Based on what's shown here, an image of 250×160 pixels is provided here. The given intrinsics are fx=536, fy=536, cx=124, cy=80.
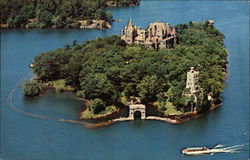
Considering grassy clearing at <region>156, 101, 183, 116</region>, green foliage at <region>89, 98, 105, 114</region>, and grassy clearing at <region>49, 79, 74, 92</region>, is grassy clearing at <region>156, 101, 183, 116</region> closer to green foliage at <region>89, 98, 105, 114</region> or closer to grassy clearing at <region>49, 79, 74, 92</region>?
green foliage at <region>89, 98, 105, 114</region>

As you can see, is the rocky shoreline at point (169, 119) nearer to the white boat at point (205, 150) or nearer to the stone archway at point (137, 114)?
the stone archway at point (137, 114)

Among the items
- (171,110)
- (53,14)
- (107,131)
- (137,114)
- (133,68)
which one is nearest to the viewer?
(107,131)

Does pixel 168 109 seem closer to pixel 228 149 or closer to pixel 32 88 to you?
pixel 228 149

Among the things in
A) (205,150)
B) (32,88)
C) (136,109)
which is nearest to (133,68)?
(136,109)

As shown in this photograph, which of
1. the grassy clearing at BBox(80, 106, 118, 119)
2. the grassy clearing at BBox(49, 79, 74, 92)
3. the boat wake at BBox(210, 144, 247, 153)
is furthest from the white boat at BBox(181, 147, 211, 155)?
the grassy clearing at BBox(49, 79, 74, 92)

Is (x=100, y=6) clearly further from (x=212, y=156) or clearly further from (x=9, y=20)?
(x=212, y=156)
